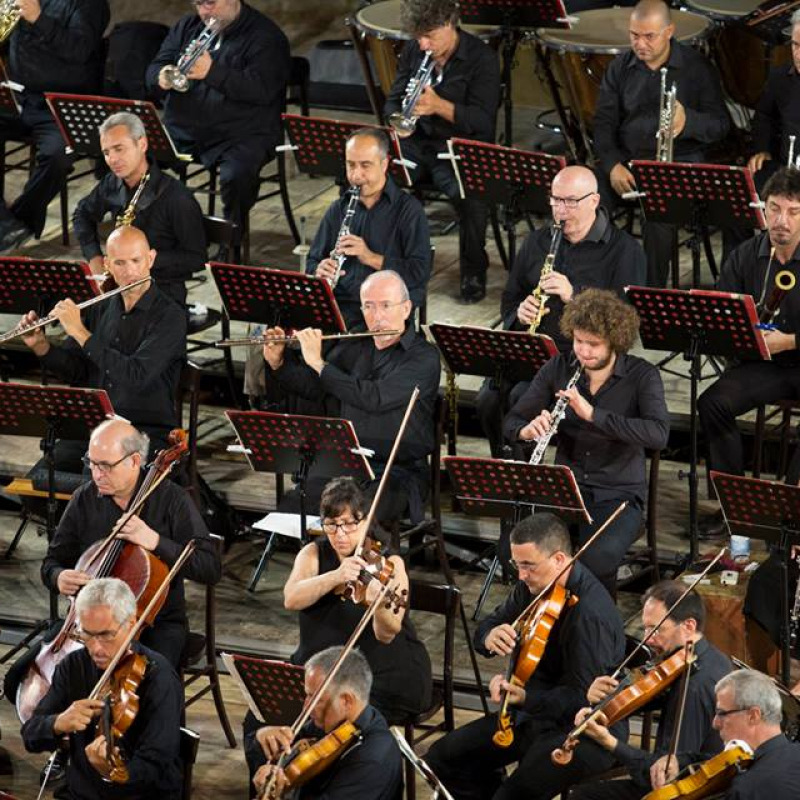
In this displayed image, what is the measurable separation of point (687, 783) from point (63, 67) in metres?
5.86

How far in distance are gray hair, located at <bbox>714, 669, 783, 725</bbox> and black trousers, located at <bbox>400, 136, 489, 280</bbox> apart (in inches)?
155

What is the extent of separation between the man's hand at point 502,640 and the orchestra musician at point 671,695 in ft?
1.04

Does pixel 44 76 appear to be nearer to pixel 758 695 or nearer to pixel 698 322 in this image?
pixel 698 322

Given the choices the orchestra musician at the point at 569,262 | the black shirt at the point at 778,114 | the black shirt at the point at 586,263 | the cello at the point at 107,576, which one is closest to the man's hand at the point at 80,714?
the cello at the point at 107,576

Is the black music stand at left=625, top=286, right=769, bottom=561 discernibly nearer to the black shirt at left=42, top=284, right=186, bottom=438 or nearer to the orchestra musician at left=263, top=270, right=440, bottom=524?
the orchestra musician at left=263, top=270, right=440, bottom=524

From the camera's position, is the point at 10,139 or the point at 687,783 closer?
the point at 687,783

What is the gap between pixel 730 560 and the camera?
7.26 meters

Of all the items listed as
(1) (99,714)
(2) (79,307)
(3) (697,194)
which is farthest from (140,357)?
(3) (697,194)

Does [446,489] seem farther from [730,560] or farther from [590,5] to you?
[590,5]

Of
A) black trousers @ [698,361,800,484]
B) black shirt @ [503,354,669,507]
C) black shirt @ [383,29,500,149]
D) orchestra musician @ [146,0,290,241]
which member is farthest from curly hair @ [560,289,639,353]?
orchestra musician @ [146,0,290,241]

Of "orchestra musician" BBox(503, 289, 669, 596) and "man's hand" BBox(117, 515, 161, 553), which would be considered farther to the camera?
"orchestra musician" BBox(503, 289, 669, 596)

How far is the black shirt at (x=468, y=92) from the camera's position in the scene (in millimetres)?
8875

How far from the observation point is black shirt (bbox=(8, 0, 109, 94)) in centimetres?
974

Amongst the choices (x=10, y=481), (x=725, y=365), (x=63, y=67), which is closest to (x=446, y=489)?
(x=725, y=365)
